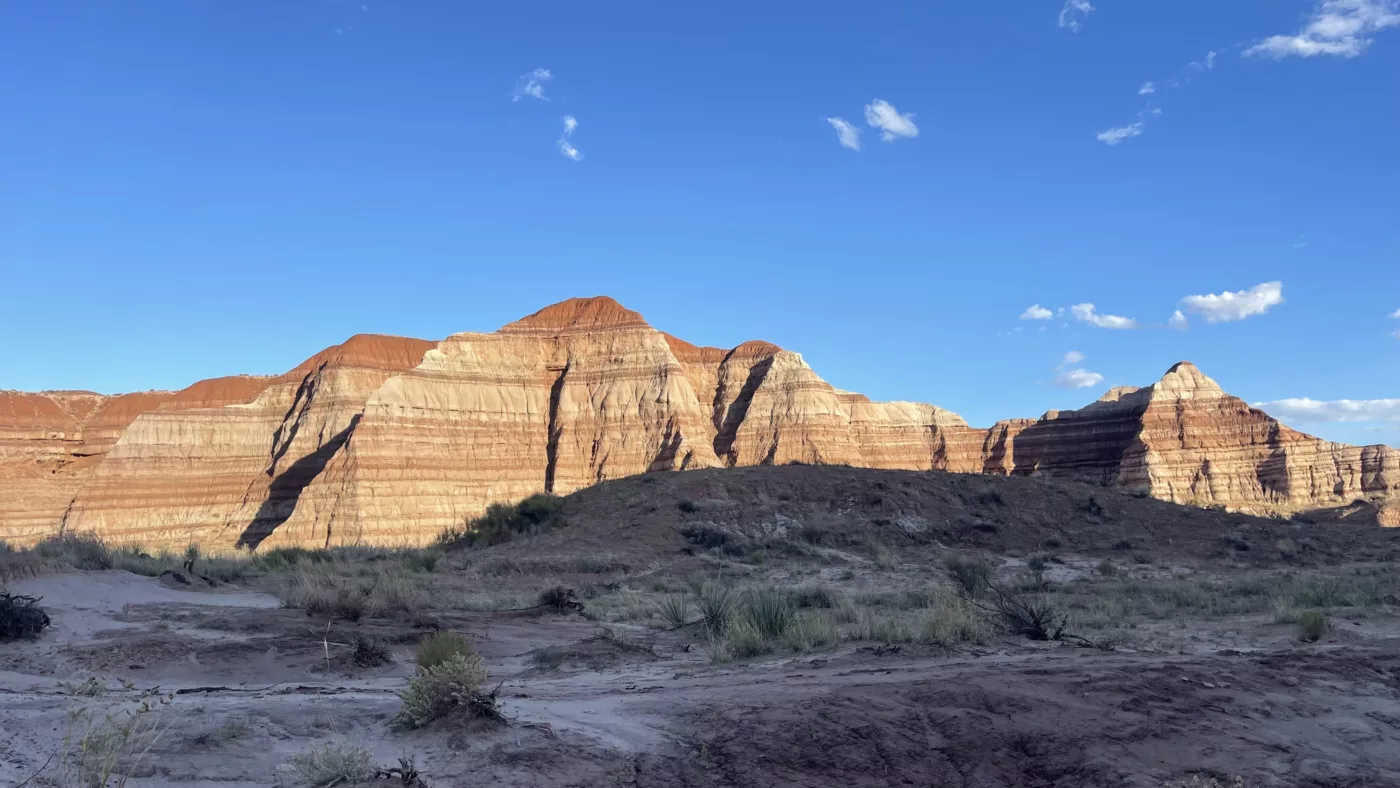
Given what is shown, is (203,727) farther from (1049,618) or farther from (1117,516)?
(1117,516)

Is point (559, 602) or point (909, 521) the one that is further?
point (909, 521)

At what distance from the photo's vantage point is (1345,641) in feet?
31.7

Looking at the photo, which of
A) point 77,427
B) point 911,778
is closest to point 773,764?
point 911,778

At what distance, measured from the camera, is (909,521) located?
88.7 ft

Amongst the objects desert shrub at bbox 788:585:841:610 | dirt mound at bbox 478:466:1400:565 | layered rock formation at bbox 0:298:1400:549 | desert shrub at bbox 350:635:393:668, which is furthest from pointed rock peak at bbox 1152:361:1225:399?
desert shrub at bbox 350:635:393:668

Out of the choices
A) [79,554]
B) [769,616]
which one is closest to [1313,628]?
[769,616]

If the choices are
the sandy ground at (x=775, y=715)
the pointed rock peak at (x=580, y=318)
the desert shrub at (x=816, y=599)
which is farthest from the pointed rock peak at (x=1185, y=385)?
the sandy ground at (x=775, y=715)

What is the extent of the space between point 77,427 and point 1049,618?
9812 centimetres

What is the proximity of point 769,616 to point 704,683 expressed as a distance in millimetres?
2441

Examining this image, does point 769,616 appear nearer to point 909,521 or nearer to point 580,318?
point 909,521

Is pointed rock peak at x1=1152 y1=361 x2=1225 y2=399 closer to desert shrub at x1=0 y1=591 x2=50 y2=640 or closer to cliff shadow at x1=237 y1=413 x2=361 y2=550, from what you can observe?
cliff shadow at x1=237 y1=413 x2=361 y2=550

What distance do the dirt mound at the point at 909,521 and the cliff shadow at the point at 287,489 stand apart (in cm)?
4461

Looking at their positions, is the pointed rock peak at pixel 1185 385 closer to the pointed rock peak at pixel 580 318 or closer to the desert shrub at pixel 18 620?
the pointed rock peak at pixel 580 318

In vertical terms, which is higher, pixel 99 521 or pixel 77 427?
pixel 77 427
